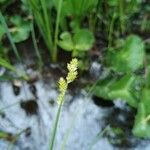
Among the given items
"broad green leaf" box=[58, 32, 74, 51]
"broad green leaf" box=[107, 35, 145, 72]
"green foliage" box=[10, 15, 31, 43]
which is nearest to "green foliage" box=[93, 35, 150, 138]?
"broad green leaf" box=[107, 35, 145, 72]

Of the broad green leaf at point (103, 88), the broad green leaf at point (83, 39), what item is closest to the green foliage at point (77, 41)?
the broad green leaf at point (83, 39)

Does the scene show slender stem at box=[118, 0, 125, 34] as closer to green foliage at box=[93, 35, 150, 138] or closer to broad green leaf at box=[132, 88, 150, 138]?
green foliage at box=[93, 35, 150, 138]

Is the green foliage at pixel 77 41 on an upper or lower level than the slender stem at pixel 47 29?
lower

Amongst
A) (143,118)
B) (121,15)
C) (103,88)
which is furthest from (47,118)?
(121,15)

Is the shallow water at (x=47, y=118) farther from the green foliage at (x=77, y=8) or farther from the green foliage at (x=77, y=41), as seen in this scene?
the green foliage at (x=77, y=8)

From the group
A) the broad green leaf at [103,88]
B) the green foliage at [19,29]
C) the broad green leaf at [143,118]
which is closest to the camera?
the broad green leaf at [143,118]

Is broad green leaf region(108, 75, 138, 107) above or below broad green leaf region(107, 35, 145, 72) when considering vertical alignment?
below

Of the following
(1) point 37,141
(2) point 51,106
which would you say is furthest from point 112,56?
(1) point 37,141
